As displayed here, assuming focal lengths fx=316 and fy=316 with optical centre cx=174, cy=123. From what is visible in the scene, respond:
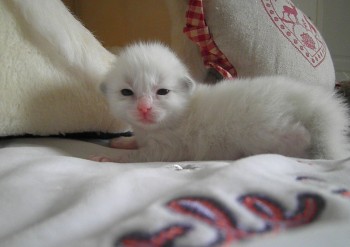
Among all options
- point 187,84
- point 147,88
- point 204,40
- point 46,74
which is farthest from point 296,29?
point 46,74

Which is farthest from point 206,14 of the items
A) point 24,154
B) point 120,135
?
point 24,154

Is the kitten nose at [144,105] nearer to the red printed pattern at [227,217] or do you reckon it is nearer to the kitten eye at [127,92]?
the kitten eye at [127,92]

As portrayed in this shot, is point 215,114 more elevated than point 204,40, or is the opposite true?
point 204,40

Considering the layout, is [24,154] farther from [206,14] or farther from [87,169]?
[206,14]

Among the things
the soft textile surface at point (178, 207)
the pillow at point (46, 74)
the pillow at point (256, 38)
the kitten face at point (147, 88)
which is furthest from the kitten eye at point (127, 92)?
the pillow at point (256, 38)

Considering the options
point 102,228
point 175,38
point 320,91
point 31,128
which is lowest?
point 102,228

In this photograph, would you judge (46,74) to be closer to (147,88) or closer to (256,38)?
(147,88)
